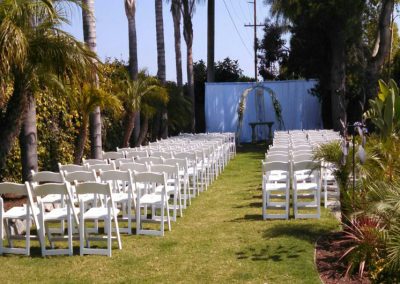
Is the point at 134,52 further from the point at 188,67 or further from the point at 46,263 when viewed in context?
the point at 46,263

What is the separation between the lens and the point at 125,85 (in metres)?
17.2

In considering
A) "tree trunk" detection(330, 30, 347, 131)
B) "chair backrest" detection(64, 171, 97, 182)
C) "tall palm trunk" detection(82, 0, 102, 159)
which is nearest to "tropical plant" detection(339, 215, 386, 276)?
"chair backrest" detection(64, 171, 97, 182)

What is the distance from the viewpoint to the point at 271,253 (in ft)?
23.3

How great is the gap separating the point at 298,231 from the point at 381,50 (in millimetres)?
13208

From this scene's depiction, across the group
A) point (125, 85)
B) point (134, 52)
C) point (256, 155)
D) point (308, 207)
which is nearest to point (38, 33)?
point (308, 207)

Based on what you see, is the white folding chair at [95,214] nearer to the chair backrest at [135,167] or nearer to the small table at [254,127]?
the chair backrest at [135,167]

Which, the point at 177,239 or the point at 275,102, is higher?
the point at 275,102

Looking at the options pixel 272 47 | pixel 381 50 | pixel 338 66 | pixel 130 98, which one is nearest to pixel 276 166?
pixel 130 98

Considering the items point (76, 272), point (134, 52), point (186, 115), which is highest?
point (134, 52)

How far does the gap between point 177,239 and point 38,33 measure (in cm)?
385

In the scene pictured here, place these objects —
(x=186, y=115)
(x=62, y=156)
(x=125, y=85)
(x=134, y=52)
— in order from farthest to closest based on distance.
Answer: (x=186, y=115)
(x=134, y=52)
(x=125, y=85)
(x=62, y=156)

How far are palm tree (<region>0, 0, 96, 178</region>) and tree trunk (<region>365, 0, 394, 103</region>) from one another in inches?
523

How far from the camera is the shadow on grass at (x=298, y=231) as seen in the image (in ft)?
26.0

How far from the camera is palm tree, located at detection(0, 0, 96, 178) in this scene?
865 cm
